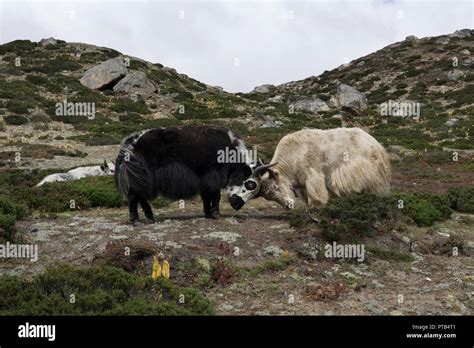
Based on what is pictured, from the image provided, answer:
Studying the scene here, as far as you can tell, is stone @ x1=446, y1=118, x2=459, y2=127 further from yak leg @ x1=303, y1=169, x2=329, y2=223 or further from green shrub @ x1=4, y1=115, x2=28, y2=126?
yak leg @ x1=303, y1=169, x2=329, y2=223

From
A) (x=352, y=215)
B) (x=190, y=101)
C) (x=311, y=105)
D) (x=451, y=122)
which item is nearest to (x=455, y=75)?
(x=311, y=105)

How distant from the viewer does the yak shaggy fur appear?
1184 centimetres

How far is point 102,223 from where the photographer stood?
38.2 feet

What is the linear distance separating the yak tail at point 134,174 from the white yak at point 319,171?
1.84 m

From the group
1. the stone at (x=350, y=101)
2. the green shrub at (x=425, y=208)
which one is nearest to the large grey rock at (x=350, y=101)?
the stone at (x=350, y=101)

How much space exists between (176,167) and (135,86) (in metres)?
38.6

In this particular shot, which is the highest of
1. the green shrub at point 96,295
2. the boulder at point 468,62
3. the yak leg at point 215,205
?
the boulder at point 468,62

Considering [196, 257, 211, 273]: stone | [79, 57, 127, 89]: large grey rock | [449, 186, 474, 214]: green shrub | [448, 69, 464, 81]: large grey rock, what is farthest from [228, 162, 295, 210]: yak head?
[448, 69, 464, 81]: large grey rock

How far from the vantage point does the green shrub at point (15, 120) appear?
33219 mm

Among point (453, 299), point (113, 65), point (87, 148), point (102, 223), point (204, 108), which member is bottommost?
point (453, 299)

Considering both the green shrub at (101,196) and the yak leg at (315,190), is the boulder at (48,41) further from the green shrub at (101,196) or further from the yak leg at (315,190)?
the yak leg at (315,190)
